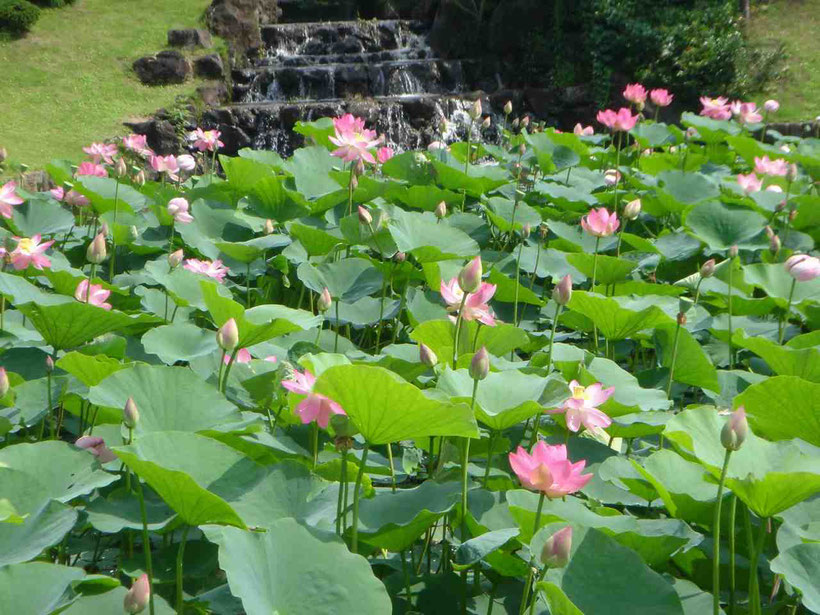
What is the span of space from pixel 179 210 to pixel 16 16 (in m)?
10.3

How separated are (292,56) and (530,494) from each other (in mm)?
10603

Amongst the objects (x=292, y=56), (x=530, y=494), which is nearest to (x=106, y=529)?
(x=530, y=494)

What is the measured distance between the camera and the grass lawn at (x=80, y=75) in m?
8.22

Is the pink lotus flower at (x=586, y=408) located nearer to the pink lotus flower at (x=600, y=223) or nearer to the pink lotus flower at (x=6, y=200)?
the pink lotus flower at (x=600, y=223)

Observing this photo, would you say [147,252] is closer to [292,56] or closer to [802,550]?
[802,550]

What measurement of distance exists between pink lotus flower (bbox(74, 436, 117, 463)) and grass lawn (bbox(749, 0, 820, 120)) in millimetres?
8697

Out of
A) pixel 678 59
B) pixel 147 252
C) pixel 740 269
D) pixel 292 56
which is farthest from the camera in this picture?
pixel 292 56

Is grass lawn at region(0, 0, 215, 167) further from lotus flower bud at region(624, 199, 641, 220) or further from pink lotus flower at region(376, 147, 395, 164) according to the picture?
lotus flower bud at region(624, 199, 641, 220)

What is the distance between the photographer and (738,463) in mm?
907

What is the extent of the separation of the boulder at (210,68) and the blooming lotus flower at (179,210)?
840cm

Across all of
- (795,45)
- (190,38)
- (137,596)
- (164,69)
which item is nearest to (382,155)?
(137,596)

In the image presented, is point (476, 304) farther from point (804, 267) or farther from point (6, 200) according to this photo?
point (6, 200)

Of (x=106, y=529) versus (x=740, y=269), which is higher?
(x=106, y=529)

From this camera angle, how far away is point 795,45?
32.1 ft
